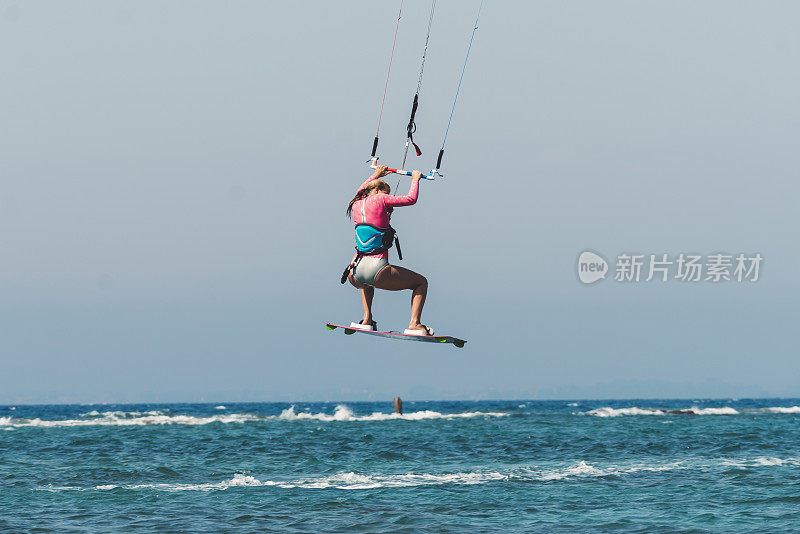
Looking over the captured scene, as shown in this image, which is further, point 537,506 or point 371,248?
point 537,506

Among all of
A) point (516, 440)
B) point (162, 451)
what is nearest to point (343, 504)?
point (162, 451)

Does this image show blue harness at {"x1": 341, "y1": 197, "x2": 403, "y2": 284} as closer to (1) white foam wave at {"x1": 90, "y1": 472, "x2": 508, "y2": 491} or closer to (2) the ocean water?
(2) the ocean water

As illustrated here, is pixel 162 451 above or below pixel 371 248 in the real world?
below

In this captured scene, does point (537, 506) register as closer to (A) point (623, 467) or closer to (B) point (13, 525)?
(A) point (623, 467)

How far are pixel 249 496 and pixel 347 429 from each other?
35.3 meters

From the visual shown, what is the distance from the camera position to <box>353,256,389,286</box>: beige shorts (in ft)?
51.5

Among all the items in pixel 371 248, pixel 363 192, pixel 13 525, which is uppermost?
pixel 363 192

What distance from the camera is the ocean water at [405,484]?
22094mm

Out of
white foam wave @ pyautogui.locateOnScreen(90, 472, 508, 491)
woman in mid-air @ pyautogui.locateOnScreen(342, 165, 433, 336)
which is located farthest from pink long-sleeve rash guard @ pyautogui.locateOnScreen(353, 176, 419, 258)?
white foam wave @ pyautogui.locateOnScreen(90, 472, 508, 491)

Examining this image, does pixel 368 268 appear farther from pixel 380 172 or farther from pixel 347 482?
pixel 347 482

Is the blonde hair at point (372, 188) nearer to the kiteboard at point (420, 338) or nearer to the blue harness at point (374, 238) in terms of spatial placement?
the blue harness at point (374, 238)

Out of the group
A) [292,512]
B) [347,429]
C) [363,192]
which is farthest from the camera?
[347,429]

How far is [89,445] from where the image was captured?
46688 mm

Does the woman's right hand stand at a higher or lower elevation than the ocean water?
higher
